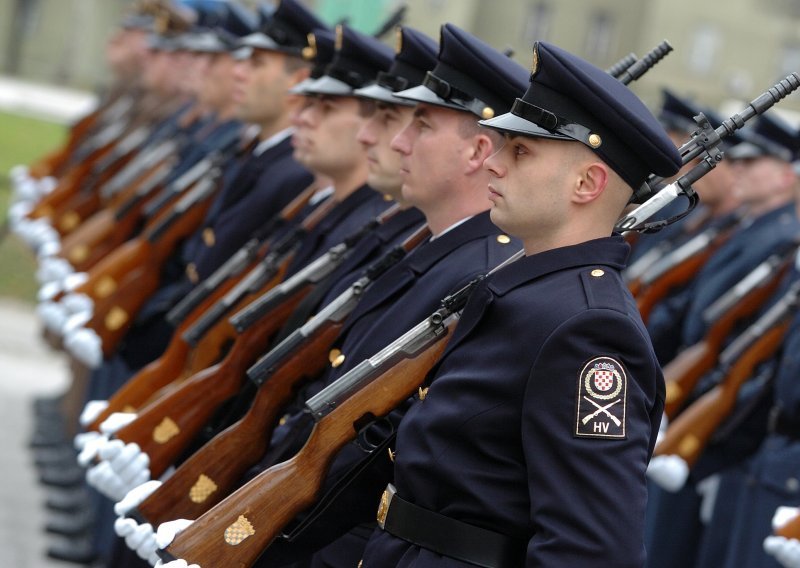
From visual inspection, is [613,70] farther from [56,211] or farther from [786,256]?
[56,211]

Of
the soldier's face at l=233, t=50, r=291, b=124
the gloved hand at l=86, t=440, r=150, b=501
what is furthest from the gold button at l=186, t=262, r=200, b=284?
the gloved hand at l=86, t=440, r=150, b=501

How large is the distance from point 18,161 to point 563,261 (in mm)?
17226

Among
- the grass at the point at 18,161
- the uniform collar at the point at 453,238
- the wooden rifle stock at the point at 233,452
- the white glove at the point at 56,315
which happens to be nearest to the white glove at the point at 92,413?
the wooden rifle stock at the point at 233,452

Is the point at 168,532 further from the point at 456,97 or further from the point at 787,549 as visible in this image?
the point at 787,549

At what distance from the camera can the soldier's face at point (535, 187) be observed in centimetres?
292

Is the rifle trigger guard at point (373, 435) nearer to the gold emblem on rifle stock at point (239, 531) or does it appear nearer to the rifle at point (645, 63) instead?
the gold emblem on rifle stock at point (239, 531)

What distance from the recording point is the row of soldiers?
282cm

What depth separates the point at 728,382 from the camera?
5.52m

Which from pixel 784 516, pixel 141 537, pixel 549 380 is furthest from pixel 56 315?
pixel 549 380

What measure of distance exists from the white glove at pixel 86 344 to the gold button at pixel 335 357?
2.43 metres

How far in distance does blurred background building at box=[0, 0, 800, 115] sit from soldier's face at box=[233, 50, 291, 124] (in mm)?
39713

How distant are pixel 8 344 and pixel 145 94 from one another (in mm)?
2190

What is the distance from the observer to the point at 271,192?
598 cm

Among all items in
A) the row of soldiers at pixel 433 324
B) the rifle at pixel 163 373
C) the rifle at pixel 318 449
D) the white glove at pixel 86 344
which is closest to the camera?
the row of soldiers at pixel 433 324
